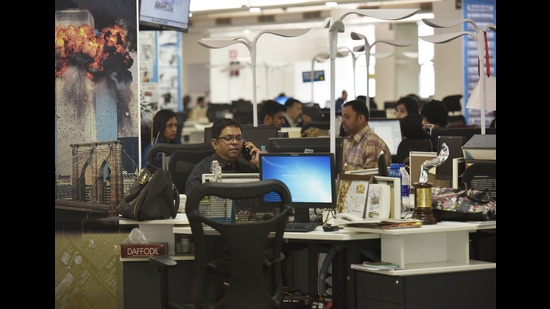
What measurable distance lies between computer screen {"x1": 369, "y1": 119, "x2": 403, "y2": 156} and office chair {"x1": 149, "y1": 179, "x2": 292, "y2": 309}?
19.1 feet

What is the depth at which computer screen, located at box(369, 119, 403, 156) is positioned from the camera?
10.6m

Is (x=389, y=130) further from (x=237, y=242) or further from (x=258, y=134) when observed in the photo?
(x=237, y=242)

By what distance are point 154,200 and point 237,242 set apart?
1236mm

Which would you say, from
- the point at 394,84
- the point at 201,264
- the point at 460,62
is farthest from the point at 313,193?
the point at 394,84

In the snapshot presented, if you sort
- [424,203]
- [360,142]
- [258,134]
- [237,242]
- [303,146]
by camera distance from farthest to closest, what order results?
[360,142], [258,134], [303,146], [424,203], [237,242]

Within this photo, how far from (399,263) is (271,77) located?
2290 centimetres

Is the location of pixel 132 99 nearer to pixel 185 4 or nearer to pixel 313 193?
pixel 313 193

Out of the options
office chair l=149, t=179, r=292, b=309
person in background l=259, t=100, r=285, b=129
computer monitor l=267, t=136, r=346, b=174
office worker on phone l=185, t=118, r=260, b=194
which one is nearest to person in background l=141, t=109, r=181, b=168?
person in background l=259, t=100, r=285, b=129

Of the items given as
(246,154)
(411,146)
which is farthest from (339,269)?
(411,146)

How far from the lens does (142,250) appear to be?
5.79 metres

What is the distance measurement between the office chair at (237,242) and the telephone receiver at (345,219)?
756mm

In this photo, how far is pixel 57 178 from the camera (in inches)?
264

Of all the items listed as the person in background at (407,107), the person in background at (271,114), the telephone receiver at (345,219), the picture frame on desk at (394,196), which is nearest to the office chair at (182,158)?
the telephone receiver at (345,219)

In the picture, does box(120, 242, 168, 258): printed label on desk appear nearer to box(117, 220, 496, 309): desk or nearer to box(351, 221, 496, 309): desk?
box(117, 220, 496, 309): desk
